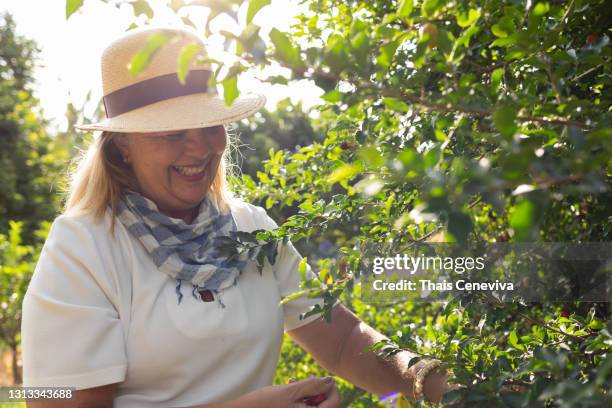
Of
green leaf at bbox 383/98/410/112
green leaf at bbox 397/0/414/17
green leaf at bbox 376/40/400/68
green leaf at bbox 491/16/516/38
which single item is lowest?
green leaf at bbox 383/98/410/112

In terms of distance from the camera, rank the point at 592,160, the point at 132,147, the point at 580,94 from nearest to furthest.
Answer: the point at 592,160 < the point at 580,94 < the point at 132,147

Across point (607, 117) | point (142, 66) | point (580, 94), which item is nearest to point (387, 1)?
point (580, 94)

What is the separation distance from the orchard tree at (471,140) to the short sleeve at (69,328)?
1.55ft

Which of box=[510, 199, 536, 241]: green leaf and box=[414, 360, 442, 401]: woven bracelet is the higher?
box=[510, 199, 536, 241]: green leaf

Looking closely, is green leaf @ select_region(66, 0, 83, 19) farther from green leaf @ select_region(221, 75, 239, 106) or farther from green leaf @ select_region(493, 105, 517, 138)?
green leaf @ select_region(493, 105, 517, 138)

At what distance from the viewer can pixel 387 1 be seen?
189 cm

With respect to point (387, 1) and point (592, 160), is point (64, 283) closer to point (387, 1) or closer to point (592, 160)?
point (387, 1)

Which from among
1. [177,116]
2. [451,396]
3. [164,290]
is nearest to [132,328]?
[164,290]

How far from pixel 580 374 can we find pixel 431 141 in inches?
21.2

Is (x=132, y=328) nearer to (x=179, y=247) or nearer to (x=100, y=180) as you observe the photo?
(x=179, y=247)

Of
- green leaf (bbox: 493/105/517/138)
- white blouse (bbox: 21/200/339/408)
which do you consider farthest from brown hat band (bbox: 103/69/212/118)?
green leaf (bbox: 493/105/517/138)

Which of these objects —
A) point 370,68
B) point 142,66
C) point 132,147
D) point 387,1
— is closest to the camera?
point 142,66

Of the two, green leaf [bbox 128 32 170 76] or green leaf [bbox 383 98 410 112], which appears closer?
green leaf [bbox 128 32 170 76]

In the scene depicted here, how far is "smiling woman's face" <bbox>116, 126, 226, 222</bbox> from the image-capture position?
2023 mm
